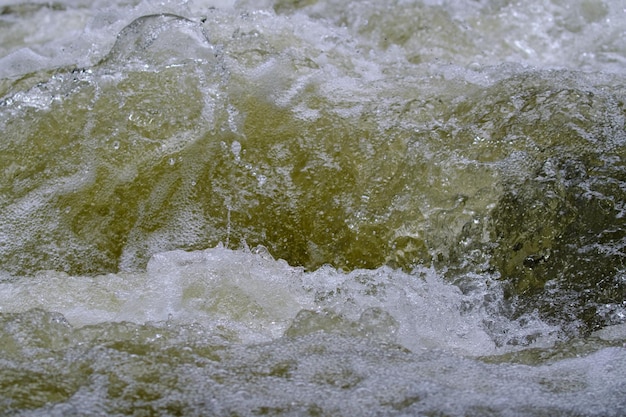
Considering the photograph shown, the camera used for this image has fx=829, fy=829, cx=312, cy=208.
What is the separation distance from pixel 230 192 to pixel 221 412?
895 mm

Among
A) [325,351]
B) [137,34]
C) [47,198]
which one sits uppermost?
[137,34]

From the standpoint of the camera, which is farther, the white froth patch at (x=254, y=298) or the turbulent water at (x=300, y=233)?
the white froth patch at (x=254, y=298)

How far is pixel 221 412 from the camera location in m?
1.35

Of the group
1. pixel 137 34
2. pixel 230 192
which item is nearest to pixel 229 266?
pixel 230 192

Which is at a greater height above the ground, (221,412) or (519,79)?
(519,79)

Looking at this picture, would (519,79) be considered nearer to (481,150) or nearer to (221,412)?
(481,150)

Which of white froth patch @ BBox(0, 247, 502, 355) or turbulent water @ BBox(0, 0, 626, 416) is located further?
white froth patch @ BBox(0, 247, 502, 355)

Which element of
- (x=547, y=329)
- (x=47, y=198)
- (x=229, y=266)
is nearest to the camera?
(x=547, y=329)

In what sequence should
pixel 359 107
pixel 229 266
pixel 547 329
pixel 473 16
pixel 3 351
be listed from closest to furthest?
pixel 3 351, pixel 547 329, pixel 229 266, pixel 359 107, pixel 473 16

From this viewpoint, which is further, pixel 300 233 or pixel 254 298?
pixel 300 233

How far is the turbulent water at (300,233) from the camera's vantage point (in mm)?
1473

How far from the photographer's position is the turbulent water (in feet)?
4.83

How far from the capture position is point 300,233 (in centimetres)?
211

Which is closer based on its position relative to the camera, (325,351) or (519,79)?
(325,351)
